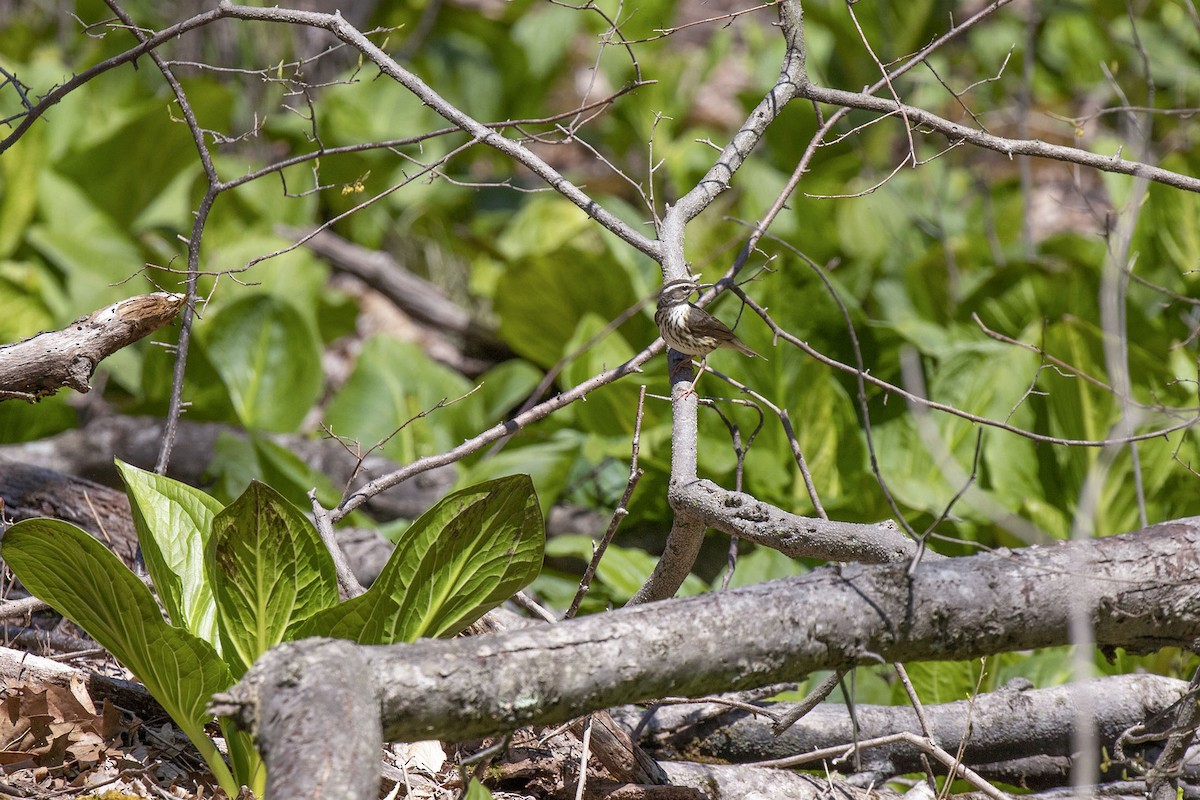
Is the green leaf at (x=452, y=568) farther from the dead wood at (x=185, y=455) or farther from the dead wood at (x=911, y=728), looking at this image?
the dead wood at (x=185, y=455)

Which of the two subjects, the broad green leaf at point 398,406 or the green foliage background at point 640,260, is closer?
the green foliage background at point 640,260

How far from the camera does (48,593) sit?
1775mm

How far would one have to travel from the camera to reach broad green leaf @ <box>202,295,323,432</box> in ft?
13.3

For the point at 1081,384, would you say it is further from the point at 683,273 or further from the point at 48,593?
the point at 48,593

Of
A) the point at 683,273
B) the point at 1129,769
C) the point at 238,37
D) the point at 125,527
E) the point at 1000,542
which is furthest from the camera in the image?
→ the point at 238,37

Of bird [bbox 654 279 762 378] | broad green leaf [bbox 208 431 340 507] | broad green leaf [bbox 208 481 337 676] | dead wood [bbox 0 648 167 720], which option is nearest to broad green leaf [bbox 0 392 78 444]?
broad green leaf [bbox 208 431 340 507]

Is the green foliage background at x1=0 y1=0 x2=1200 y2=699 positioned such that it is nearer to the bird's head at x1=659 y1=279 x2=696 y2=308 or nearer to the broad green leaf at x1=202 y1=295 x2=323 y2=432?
the broad green leaf at x1=202 y1=295 x2=323 y2=432

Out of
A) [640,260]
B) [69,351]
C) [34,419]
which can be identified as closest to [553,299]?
[640,260]

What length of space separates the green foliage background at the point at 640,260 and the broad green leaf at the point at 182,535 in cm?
41

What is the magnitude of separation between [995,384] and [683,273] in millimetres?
1876

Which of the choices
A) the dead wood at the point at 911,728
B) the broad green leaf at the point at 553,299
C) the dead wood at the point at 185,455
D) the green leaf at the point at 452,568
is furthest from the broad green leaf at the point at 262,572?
the broad green leaf at the point at 553,299

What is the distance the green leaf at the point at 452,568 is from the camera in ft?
5.63

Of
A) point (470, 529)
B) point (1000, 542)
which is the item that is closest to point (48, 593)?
point (470, 529)

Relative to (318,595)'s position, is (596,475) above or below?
above
